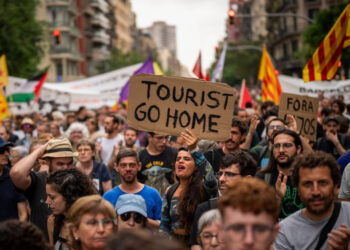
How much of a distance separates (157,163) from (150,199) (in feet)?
5.02

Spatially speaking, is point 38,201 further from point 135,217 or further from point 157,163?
point 157,163

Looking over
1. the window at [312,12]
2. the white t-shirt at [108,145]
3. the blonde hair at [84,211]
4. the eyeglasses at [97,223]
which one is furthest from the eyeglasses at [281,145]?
the window at [312,12]

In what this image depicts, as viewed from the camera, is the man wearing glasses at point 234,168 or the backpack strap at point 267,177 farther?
the backpack strap at point 267,177

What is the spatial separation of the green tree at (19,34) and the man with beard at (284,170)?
27.9 metres

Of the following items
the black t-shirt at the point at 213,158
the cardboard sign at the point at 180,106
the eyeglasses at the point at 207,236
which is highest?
the cardboard sign at the point at 180,106

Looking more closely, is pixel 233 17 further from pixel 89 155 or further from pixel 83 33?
pixel 83 33

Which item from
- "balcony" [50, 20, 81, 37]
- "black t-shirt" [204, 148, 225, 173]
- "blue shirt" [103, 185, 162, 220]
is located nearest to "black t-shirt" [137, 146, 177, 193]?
"black t-shirt" [204, 148, 225, 173]

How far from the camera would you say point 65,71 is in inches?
2689

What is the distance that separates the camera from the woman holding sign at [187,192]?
204 inches

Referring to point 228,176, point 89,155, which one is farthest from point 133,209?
point 89,155

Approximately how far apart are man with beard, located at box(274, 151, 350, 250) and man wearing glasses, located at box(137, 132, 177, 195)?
339 cm

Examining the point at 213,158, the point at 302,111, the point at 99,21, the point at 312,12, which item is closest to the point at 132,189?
the point at 213,158

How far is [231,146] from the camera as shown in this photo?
7.31m

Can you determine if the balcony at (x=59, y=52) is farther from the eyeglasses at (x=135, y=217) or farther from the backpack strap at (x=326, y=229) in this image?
the backpack strap at (x=326, y=229)
